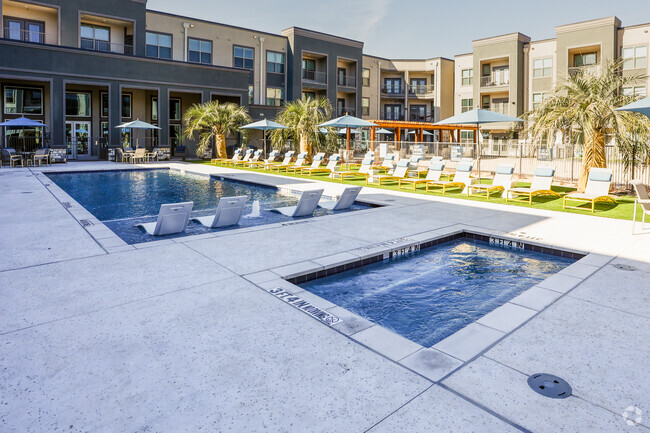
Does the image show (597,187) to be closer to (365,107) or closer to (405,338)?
(405,338)

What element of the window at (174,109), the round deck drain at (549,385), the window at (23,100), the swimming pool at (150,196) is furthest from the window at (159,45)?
the round deck drain at (549,385)

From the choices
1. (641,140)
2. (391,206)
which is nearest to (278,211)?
(391,206)

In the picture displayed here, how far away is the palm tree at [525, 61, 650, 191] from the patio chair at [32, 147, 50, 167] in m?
22.9

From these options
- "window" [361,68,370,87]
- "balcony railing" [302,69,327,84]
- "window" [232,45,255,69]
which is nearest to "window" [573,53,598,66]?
"window" [361,68,370,87]

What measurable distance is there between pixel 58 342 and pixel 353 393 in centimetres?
250

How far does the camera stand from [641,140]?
1348 centimetres

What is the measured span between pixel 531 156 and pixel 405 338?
1694cm

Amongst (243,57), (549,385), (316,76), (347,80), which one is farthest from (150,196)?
(347,80)

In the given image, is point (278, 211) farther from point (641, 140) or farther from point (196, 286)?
point (641, 140)

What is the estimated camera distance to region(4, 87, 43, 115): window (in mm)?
26344

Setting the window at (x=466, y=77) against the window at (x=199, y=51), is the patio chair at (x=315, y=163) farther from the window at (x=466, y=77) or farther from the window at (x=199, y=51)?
the window at (x=466, y=77)

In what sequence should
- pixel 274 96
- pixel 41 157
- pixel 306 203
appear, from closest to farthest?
pixel 306 203, pixel 41 157, pixel 274 96

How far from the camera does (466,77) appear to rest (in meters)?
44.2

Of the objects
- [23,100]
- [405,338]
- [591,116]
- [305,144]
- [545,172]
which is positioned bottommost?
[405,338]
